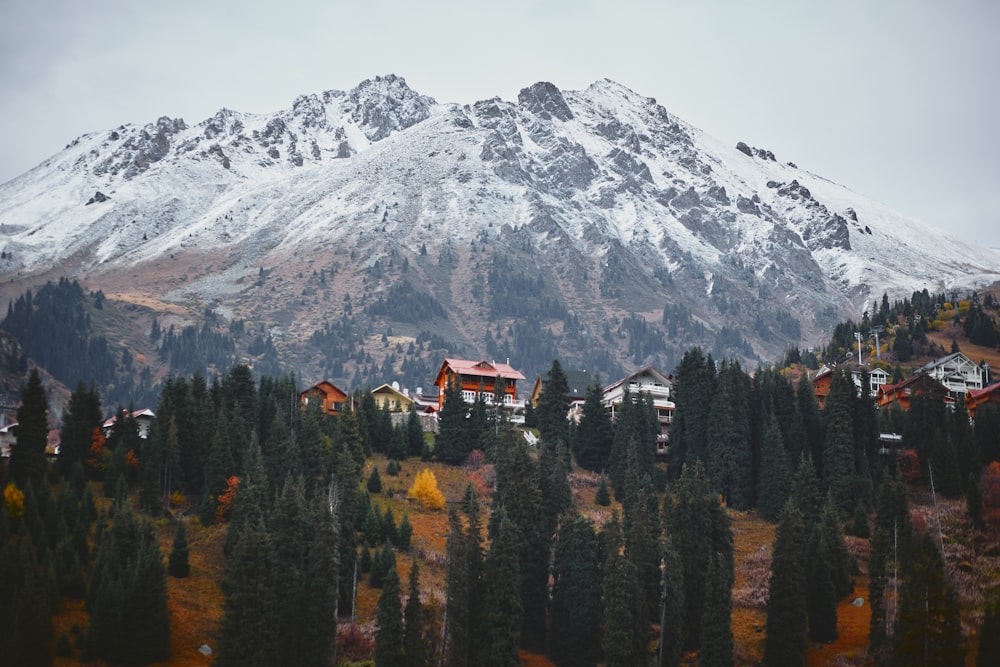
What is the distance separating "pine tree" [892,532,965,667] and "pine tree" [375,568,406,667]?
3108cm

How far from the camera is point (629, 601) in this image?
7338 centimetres

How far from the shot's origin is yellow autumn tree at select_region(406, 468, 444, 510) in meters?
103

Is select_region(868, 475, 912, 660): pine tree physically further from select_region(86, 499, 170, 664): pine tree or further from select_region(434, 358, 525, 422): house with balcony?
select_region(434, 358, 525, 422): house with balcony

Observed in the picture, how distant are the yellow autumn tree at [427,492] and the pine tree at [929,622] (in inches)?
1900

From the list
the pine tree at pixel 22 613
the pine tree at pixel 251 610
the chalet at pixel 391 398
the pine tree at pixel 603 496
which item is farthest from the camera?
the chalet at pixel 391 398

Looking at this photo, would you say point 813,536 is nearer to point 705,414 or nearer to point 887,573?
point 887,573

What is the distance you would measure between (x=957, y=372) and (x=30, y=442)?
420 feet

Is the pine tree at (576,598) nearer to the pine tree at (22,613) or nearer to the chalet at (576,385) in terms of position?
the pine tree at (22,613)

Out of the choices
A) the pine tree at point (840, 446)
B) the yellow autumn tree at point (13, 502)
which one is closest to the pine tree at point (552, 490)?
the pine tree at point (840, 446)

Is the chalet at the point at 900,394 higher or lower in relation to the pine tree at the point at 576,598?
higher

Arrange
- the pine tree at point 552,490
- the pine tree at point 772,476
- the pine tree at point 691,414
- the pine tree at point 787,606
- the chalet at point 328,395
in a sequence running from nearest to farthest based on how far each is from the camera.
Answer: the pine tree at point 787,606, the pine tree at point 552,490, the pine tree at point 772,476, the pine tree at point 691,414, the chalet at point 328,395

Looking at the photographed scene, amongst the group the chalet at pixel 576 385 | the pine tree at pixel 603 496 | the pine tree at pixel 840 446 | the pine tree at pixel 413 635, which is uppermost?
the chalet at pixel 576 385

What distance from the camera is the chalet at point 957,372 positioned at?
158000 mm

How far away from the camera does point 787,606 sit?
244 ft
